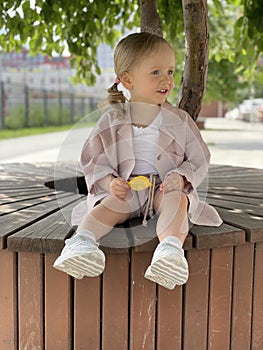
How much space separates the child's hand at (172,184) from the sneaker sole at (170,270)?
31cm

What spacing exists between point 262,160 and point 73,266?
794cm

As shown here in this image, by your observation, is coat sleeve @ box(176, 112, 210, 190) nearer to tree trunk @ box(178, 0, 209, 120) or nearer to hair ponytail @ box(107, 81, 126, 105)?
hair ponytail @ box(107, 81, 126, 105)

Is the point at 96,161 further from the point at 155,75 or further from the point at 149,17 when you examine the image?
the point at 149,17

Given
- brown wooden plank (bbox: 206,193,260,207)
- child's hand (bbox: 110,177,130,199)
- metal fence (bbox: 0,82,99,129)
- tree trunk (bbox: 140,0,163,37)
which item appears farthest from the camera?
metal fence (bbox: 0,82,99,129)

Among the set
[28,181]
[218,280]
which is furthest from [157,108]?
[28,181]

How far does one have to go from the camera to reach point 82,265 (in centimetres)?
184

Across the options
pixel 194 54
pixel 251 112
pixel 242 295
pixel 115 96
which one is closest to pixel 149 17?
pixel 194 54

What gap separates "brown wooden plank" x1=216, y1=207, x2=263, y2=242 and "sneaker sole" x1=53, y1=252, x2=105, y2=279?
0.54m

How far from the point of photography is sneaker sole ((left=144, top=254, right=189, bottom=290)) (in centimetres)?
180

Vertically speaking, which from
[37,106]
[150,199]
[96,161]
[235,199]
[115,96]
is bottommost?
[37,106]

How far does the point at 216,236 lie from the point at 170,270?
255 millimetres

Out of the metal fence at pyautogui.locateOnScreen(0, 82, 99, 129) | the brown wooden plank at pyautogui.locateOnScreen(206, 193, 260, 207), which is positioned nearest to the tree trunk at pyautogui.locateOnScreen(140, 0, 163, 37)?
the brown wooden plank at pyautogui.locateOnScreen(206, 193, 260, 207)

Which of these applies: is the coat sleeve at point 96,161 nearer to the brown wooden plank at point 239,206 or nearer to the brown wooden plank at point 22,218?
the brown wooden plank at point 22,218

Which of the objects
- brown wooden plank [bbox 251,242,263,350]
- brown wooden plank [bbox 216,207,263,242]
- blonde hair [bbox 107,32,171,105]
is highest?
blonde hair [bbox 107,32,171,105]
